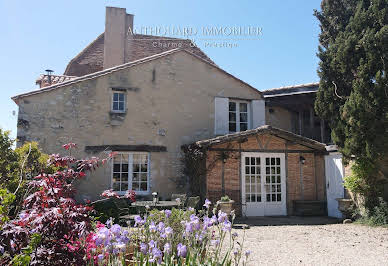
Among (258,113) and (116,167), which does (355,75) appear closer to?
(258,113)

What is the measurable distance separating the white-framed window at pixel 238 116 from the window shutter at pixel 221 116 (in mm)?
356

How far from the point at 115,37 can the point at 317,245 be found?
11.6 metres

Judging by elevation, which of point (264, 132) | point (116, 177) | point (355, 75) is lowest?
point (116, 177)

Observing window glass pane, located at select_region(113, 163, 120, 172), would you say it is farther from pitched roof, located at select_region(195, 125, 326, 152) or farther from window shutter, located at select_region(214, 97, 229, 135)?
window shutter, located at select_region(214, 97, 229, 135)

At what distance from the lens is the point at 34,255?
2.52m

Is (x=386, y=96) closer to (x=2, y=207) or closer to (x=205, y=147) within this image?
(x=205, y=147)

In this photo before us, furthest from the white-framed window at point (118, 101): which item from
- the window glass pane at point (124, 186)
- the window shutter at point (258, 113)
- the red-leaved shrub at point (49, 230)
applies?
the red-leaved shrub at point (49, 230)

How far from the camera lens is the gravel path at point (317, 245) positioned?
543cm

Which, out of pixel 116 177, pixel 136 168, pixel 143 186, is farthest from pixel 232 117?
pixel 116 177

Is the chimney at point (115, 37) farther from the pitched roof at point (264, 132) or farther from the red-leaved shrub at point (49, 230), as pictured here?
the red-leaved shrub at point (49, 230)

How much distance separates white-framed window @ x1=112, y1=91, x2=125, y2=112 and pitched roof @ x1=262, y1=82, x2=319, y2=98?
568cm

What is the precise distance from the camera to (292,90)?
12.6 metres

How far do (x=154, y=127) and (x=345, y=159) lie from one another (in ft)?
19.6

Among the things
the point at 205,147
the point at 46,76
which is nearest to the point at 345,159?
the point at 205,147
